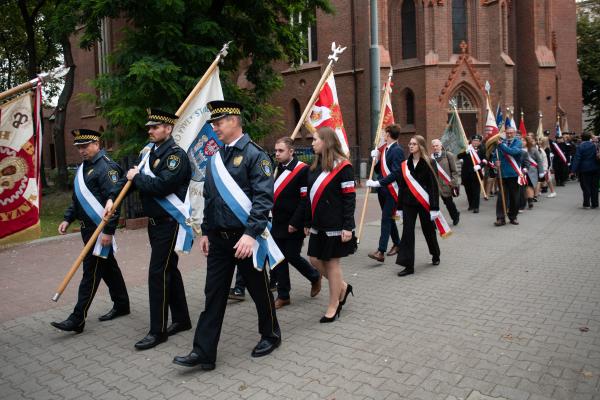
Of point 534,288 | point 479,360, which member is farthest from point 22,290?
point 534,288

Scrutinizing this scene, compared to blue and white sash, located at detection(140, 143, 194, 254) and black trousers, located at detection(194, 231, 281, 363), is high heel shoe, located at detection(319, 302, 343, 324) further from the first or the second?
blue and white sash, located at detection(140, 143, 194, 254)

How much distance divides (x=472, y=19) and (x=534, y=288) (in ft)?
85.2

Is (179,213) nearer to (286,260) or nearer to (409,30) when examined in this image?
(286,260)

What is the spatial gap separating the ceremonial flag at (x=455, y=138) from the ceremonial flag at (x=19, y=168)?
12.0 m

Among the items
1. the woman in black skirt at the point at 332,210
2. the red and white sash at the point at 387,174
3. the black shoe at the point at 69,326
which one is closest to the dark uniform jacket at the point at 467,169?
the red and white sash at the point at 387,174

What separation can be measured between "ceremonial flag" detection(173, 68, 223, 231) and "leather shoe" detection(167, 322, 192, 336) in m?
1.07

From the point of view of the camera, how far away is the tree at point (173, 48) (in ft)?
42.4

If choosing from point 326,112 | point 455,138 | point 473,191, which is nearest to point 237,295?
point 326,112

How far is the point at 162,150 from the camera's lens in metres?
5.18

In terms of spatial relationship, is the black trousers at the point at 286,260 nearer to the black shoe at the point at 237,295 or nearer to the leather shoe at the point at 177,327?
the black shoe at the point at 237,295

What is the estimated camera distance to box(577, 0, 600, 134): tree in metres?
44.9

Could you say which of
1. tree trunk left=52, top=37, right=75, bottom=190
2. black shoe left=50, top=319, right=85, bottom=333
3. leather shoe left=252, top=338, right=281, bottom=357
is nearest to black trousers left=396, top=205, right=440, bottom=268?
leather shoe left=252, top=338, right=281, bottom=357

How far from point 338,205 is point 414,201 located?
2495 millimetres

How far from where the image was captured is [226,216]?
4.56m
